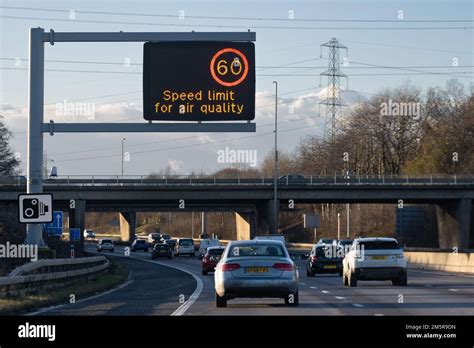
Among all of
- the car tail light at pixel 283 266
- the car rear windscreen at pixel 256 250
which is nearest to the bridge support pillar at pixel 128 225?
the car rear windscreen at pixel 256 250

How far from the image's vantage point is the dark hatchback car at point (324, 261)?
45.2 meters

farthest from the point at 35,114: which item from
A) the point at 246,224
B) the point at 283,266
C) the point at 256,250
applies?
the point at 246,224

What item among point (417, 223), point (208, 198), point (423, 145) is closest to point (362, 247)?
point (208, 198)

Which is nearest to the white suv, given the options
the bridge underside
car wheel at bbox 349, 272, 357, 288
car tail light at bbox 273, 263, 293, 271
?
car wheel at bbox 349, 272, 357, 288


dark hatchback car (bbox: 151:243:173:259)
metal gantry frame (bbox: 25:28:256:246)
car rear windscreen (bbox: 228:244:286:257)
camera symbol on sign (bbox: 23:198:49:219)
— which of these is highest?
metal gantry frame (bbox: 25:28:256:246)

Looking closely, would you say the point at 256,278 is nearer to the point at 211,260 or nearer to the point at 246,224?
the point at 211,260

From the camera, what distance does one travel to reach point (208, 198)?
87625 millimetres

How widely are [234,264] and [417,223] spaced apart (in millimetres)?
76255

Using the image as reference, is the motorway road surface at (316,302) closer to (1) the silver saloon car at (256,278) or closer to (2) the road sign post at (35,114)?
(1) the silver saloon car at (256,278)

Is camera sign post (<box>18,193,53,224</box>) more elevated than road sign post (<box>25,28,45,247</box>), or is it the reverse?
road sign post (<box>25,28,45,247</box>)

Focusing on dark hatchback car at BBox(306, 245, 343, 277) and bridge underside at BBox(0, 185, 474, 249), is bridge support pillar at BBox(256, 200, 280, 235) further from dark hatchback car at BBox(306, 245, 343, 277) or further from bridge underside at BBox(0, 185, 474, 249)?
dark hatchback car at BBox(306, 245, 343, 277)

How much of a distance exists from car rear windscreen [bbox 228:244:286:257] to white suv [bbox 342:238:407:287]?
950 centimetres

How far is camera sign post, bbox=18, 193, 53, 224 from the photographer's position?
27219 mm
